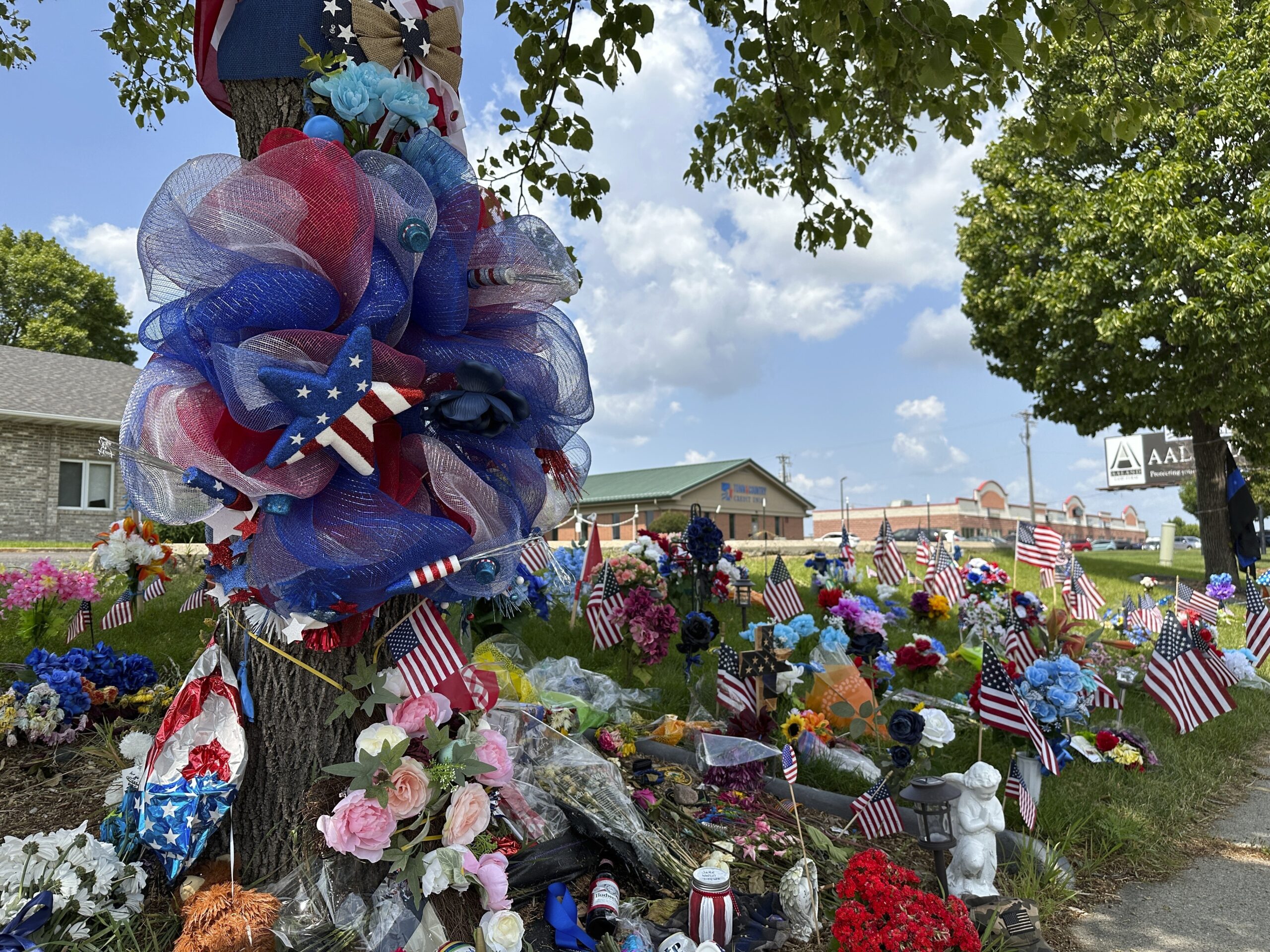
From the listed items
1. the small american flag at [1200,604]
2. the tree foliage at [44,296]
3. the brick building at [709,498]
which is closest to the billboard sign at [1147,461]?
the brick building at [709,498]

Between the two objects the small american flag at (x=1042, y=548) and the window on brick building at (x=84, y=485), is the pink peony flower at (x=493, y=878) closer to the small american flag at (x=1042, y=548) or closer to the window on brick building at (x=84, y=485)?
the small american flag at (x=1042, y=548)

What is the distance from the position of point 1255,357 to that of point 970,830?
13.7 meters

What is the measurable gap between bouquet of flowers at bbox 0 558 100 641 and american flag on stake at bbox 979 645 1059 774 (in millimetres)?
5025

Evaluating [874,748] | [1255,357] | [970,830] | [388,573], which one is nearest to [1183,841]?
[874,748]

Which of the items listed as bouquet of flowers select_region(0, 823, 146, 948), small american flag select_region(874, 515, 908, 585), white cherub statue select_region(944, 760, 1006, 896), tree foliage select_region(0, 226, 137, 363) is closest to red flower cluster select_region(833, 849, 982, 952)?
white cherub statue select_region(944, 760, 1006, 896)

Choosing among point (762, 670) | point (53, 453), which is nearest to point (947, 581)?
point (762, 670)

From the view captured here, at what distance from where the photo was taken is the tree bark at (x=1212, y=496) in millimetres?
14047

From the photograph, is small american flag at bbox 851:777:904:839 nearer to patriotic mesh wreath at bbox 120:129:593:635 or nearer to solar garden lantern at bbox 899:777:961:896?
solar garden lantern at bbox 899:777:961:896

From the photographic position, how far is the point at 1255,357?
12.7 metres

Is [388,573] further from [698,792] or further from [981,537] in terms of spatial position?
[981,537]

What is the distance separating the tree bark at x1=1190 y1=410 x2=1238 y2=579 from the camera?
46.1 ft

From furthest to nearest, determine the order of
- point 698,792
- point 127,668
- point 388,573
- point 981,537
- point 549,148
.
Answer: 1. point 981,537
2. point 549,148
3. point 127,668
4. point 698,792
5. point 388,573

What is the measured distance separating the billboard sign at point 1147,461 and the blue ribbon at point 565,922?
38112 millimetres

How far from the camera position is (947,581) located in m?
7.74
